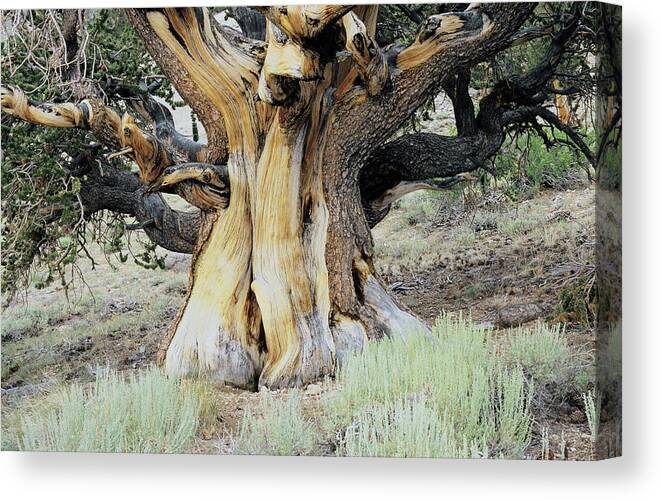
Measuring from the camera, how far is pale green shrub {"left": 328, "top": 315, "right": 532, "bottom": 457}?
591cm

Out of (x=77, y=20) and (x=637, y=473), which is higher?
(x=77, y=20)

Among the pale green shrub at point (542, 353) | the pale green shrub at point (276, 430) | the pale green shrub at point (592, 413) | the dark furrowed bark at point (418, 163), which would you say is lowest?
the pale green shrub at point (276, 430)

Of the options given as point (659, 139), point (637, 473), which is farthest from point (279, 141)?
point (637, 473)

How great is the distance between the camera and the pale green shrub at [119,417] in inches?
244

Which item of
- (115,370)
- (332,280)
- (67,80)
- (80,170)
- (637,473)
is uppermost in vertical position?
(67,80)

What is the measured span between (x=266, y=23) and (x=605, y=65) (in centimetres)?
167

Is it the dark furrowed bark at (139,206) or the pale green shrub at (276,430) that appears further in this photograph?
the dark furrowed bark at (139,206)

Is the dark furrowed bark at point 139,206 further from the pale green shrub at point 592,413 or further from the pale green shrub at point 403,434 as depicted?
the pale green shrub at point 592,413

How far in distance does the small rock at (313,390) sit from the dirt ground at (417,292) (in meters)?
0.02

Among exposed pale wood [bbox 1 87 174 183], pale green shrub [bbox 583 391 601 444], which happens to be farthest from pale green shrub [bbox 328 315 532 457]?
exposed pale wood [bbox 1 87 174 183]

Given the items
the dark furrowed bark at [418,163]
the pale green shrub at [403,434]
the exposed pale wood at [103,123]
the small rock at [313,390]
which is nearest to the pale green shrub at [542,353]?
the pale green shrub at [403,434]

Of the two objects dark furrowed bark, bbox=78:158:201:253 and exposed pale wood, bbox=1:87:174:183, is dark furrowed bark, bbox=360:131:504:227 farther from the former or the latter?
exposed pale wood, bbox=1:87:174:183

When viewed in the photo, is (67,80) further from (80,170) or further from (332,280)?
(332,280)

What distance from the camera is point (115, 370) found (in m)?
6.38
